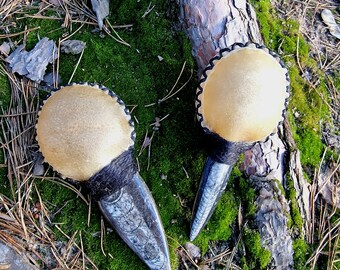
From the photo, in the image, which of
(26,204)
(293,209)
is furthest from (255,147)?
(26,204)

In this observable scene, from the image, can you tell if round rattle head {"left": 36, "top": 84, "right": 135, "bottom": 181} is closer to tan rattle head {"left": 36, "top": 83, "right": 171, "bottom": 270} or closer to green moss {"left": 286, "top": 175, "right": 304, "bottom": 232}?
tan rattle head {"left": 36, "top": 83, "right": 171, "bottom": 270}

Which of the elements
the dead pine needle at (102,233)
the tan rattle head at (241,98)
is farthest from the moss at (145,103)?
the tan rattle head at (241,98)

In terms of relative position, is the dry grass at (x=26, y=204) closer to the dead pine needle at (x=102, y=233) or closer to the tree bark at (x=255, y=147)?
the dead pine needle at (x=102, y=233)

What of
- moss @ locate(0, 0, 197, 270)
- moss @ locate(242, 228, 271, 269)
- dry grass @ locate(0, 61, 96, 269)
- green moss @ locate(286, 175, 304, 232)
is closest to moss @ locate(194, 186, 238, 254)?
moss @ locate(0, 0, 197, 270)

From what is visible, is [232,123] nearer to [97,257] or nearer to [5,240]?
[97,257]

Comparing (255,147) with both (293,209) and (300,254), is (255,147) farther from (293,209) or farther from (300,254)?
(300,254)

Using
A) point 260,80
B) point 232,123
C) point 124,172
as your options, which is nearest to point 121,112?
point 124,172
